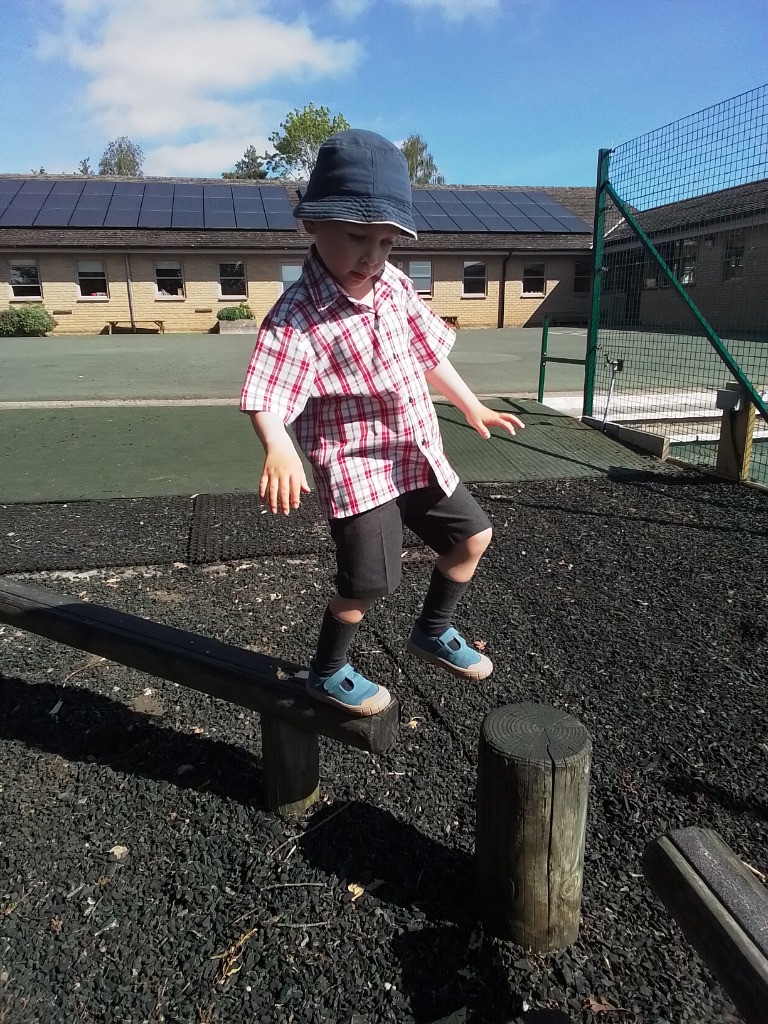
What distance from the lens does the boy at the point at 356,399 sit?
1721mm

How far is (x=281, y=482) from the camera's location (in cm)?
166

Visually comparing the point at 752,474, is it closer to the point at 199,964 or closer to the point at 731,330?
the point at 731,330

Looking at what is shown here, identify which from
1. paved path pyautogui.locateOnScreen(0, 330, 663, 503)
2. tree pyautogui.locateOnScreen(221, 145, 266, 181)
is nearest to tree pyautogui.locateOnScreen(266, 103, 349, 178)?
tree pyautogui.locateOnScreen(221, 145, 266, 181)

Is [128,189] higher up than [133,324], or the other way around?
[128,189]

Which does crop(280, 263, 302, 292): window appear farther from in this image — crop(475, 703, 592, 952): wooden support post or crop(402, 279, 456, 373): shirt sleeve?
crop(475, 703, 592, 952): wooden support post

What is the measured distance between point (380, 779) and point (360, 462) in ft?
3.71

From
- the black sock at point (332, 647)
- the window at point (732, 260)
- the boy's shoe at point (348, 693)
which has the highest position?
the window at point (732, 260)

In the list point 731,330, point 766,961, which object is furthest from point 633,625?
point 731,330

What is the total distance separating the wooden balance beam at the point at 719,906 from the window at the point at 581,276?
2897 cm

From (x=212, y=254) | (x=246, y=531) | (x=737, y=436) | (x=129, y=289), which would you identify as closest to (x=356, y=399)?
(x=246, y=531)

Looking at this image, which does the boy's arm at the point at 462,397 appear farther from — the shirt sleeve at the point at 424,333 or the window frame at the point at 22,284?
the window frame at the point at 22,284

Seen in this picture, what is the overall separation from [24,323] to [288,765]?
2453 centimetres

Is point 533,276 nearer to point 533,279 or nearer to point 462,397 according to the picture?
point 533,279

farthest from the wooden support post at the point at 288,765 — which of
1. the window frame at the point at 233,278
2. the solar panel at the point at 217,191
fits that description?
the solar panel at the point at 217,191
